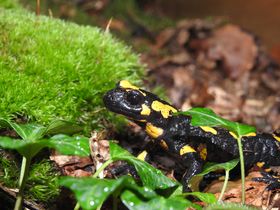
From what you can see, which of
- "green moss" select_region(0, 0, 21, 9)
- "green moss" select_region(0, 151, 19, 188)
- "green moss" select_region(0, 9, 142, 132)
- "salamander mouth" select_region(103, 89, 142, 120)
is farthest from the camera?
"green moss" select_region(0, 0, 21, 9)

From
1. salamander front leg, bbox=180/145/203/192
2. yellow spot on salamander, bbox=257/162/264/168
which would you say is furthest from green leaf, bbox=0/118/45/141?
yellow spot on salamander, bbox=257/162/264/168

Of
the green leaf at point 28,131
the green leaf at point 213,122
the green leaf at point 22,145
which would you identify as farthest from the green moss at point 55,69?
the green leaf at point 213,122

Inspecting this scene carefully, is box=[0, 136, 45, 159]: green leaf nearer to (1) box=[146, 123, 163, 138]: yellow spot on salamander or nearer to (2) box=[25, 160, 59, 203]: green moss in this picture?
(2) box=[25, 160, 59, 203]: green moss

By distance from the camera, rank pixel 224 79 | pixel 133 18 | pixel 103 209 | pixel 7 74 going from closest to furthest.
→ pixel 103 209 < pixel 7 74 < pixel 224 79 < pixel 133 18

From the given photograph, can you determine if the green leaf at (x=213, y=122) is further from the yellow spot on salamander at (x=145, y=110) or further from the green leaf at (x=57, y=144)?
the yellow spot on salamander at (x=145, y=110)

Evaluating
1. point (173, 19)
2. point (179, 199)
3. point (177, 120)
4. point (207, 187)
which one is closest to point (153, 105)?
point (177, 120)

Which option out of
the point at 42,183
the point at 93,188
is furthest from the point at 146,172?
the point at 42,183

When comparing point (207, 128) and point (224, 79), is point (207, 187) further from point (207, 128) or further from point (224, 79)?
point (224, 79)
